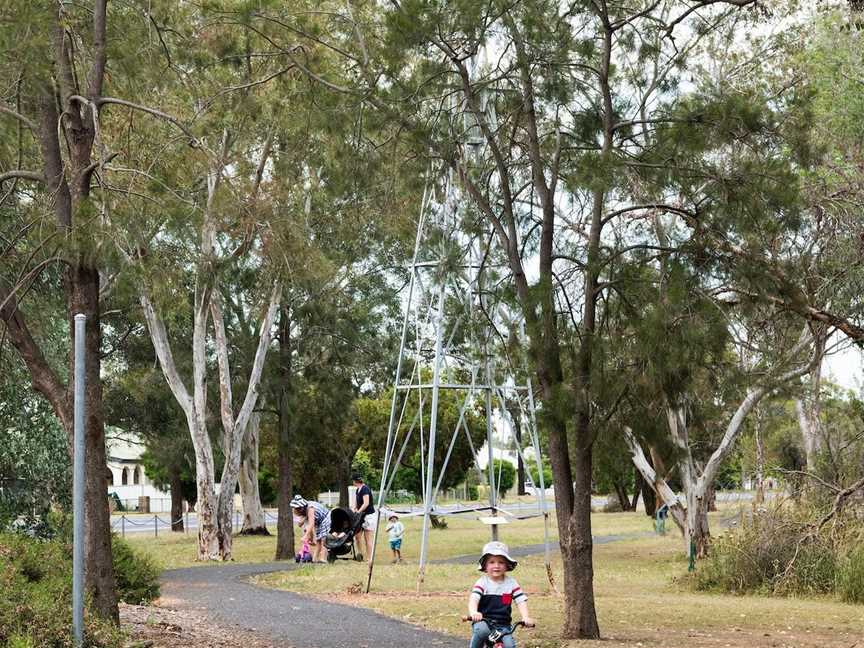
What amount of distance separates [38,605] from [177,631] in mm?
2849

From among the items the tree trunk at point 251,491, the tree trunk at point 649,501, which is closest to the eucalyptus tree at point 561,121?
the tree trunk at point 251,491

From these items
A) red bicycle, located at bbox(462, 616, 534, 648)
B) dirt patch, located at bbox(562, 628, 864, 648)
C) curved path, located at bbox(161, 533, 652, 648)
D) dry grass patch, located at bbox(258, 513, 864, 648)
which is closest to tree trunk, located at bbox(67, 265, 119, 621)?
curved path, located at bbox(161, 533, 652, 648)

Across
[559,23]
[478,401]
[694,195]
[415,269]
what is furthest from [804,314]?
[478,401]

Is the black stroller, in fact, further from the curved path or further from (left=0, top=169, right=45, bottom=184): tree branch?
(left=0, top=169, right=45, bottom=184): tree branch

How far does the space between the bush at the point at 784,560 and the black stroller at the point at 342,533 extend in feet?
23.2

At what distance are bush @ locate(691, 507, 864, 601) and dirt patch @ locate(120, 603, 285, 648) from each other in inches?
333

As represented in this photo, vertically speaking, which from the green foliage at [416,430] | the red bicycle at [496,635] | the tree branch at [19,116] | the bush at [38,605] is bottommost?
the red bicycle at [496,635]

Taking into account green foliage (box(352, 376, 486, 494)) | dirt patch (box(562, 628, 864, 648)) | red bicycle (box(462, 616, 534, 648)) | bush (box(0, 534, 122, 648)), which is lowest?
dirt patch (box(562, 628, 864, 648))

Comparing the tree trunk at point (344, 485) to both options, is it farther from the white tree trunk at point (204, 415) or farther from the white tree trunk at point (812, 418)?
the white tree trunk at point (812, 418)

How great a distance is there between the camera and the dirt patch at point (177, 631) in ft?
36.7

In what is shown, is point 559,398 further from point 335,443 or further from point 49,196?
point 335,443

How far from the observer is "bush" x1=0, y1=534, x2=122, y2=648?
28.6ft

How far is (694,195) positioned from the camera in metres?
12.1

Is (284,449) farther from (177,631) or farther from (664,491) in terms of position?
(177,631)
